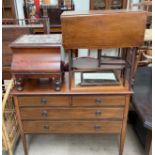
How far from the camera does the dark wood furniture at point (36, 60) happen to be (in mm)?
1397

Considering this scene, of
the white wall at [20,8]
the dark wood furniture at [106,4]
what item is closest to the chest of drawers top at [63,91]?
the dark wood furniture at [106,4]

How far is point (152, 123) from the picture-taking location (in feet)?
4.61

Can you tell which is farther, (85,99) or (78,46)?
(85,99)

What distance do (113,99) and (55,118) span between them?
51cm

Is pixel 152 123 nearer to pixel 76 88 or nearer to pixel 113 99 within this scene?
pixel 113 99

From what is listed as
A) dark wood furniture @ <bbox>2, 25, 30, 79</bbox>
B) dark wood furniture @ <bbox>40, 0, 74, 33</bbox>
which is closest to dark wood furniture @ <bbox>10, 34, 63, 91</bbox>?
dark wood furniture @ <bbox>2, 25, 30, 79</bbox>

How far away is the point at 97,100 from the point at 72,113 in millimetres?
239

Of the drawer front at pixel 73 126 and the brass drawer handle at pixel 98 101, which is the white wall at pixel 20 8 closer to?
the drawer front at pixel 73 126

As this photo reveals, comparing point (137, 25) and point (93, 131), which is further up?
point (137, 25)

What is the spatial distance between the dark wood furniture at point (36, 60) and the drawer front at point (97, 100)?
0.78 feet

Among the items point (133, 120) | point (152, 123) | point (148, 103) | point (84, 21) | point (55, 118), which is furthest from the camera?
point (133, 120)

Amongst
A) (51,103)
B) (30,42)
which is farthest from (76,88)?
(30,42)

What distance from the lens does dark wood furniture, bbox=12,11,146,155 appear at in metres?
1.24

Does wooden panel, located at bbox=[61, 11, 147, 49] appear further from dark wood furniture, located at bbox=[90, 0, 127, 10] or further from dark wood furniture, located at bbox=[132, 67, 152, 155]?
dark wood furniture, located at bbox=[90, 0, 127, 10]
